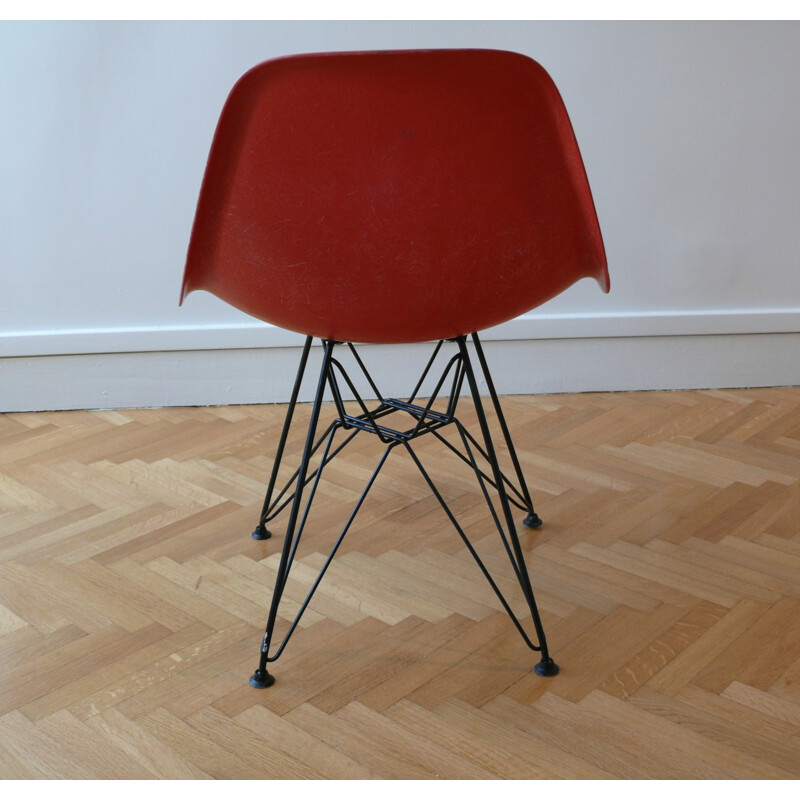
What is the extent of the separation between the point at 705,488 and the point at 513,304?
963mm

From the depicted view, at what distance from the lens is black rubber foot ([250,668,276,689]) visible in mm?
1542

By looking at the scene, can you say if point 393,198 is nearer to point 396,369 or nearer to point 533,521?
point 533,521

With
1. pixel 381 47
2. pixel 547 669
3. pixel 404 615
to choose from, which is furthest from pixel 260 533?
pixel 381 47

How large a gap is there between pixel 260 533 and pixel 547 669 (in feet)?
2.33

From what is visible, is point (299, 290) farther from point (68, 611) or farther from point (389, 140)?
point (68, 611)

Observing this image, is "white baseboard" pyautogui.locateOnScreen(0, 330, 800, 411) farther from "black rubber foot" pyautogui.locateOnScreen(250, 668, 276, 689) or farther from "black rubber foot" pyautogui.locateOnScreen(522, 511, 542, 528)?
"black rubber foot" pyautogui.locateOnScreen(250, 668, 276, 689)

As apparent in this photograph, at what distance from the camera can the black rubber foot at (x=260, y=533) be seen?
2035mm

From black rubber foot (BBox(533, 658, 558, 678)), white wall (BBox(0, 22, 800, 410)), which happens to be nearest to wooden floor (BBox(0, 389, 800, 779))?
black rubber foot (BBox(533, 658, 558, 678))

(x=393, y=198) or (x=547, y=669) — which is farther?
(x=547, y=669)

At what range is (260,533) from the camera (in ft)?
6.68

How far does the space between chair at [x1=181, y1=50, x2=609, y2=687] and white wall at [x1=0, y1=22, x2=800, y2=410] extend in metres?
1.31

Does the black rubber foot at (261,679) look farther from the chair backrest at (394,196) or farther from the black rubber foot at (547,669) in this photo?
the chair backrest at (394,196)

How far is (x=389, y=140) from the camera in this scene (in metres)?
1.33
